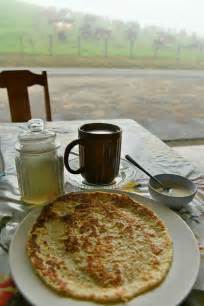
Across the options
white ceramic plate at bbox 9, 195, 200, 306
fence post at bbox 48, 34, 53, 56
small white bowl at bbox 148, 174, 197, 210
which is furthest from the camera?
fence post at bbox 48, 34, 53, 56

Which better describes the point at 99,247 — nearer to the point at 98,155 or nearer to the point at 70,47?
the point at 98,155

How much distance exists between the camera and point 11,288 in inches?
17.7

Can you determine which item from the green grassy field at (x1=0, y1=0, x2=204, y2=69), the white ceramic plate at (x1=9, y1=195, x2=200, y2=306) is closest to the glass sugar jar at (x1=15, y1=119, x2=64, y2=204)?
the white ceramic plate at (x1=9, y1=195, x2=200, y2=306)

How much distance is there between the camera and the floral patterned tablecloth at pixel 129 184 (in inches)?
17.8

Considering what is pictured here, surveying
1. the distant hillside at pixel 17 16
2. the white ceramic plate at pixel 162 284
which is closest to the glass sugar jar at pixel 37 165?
the white ceramic plate at pixel 162 284

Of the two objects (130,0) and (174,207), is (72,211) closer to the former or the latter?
(174,207)

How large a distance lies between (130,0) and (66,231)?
19.5 ft

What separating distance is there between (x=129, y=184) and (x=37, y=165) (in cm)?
24

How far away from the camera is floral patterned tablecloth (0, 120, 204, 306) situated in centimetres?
45

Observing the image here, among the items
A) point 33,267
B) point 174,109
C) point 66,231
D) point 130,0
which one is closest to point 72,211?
point 66,231

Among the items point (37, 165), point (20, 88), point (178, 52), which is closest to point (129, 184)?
point (37, 165)

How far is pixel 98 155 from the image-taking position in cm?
72

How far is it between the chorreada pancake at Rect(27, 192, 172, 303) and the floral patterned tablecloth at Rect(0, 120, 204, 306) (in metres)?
0.05

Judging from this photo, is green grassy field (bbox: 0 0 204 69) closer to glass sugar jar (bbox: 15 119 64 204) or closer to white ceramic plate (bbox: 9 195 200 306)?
glass sugar jar (bbox: 15 119 64 204)
